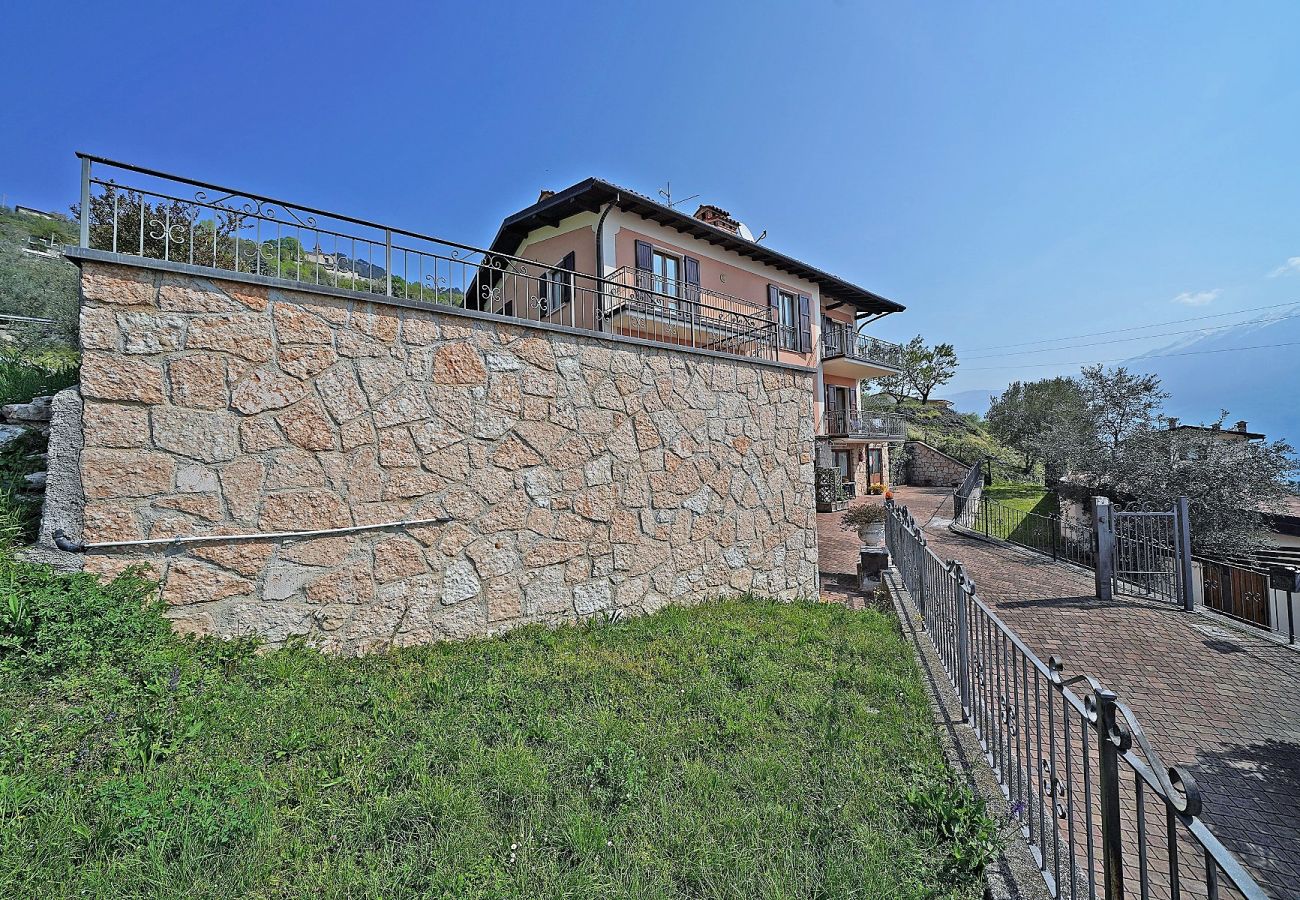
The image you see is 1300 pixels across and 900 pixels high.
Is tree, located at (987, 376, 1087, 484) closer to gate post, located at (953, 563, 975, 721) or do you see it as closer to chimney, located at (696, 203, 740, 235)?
chimney, located at (696, 203, 740, 235)

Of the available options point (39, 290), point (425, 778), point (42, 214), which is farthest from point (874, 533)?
point (42, 214)

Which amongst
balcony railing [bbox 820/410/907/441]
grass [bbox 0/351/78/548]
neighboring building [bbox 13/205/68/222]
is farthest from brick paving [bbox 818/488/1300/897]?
neighboring building [bbox 13/205/68/222]

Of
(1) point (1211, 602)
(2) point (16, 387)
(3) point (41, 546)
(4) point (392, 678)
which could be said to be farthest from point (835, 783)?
(1) point (1211, 602)

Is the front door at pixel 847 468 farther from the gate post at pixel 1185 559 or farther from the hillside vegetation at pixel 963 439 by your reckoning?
the gate post at pixel 1185 559

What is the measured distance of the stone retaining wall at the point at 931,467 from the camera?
2741 centimetres

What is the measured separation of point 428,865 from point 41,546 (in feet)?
11.5

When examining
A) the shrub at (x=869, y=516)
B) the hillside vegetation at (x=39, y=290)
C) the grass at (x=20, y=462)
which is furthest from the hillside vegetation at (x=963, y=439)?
the hillside vegetation at (x=39, y=290)

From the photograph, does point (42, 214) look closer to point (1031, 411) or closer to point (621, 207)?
point (621, 207)

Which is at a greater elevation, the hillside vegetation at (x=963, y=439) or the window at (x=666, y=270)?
the window at (x=666, y=270)

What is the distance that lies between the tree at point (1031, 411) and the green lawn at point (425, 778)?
25465mm

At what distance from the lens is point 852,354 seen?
21.1 metres

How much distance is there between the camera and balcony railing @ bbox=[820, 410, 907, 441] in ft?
68.5

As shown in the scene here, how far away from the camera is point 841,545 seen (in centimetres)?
1289

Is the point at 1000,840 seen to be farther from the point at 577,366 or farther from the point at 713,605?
the point at 577,366
